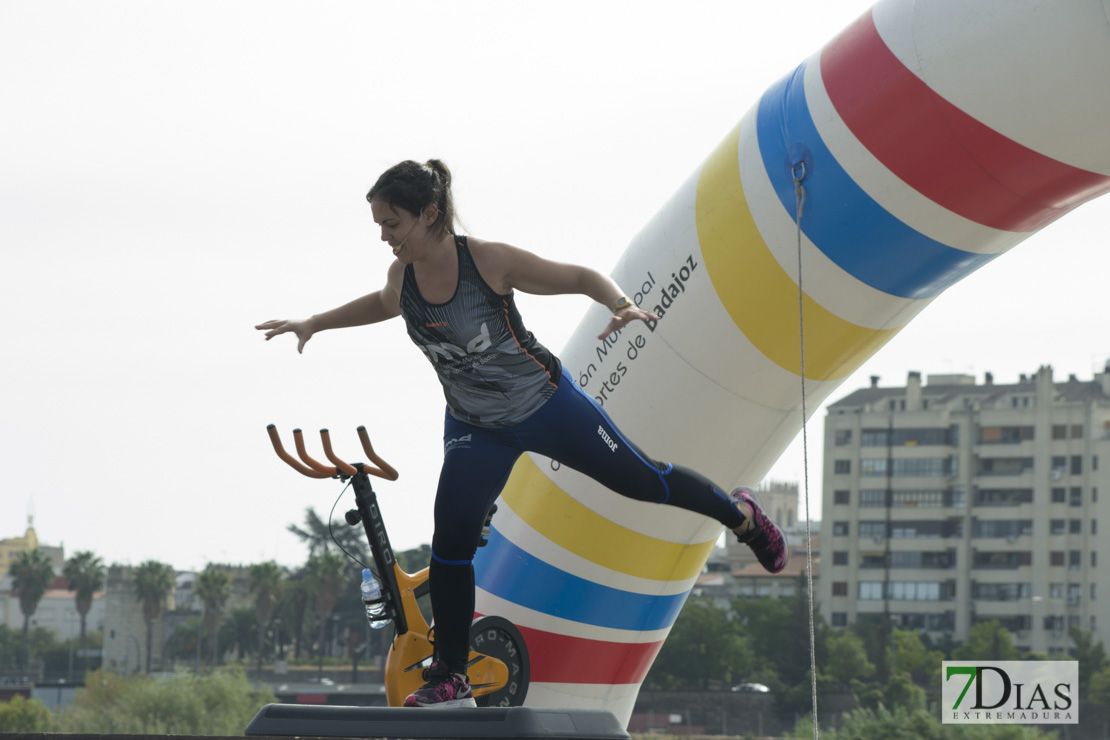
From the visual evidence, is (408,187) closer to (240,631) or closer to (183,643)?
(240,631)

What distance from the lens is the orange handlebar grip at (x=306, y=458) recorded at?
575cm

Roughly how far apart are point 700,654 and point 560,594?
70.1 metres

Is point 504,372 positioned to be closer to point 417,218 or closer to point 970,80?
point 417,218

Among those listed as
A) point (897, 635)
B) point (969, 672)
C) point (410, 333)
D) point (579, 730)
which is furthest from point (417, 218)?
point (897, 635)

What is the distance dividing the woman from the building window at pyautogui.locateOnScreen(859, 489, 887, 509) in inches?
3664

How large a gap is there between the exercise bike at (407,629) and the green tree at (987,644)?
7644 cm

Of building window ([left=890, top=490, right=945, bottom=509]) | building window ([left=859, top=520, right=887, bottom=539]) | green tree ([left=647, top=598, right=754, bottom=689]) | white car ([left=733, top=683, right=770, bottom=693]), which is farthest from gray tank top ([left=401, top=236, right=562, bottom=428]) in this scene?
building window ([left=890, top=490, right=945, bottom=509])

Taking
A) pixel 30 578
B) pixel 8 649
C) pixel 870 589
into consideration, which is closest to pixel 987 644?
pixel 870 589

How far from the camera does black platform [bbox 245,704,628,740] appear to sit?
135 inches

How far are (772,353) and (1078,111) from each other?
1930 millimetres

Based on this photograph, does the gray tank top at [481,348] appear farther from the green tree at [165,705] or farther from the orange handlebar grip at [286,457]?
the green tree at [165,705]

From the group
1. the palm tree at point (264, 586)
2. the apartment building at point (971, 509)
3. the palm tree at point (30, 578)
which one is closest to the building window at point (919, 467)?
the apartment building at point (971, 509)

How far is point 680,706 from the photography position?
71.1m

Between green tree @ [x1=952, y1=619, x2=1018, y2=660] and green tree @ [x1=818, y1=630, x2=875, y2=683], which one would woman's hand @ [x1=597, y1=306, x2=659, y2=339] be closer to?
green tree @ [x1=818, y1=630, x2=875, y2=683]
